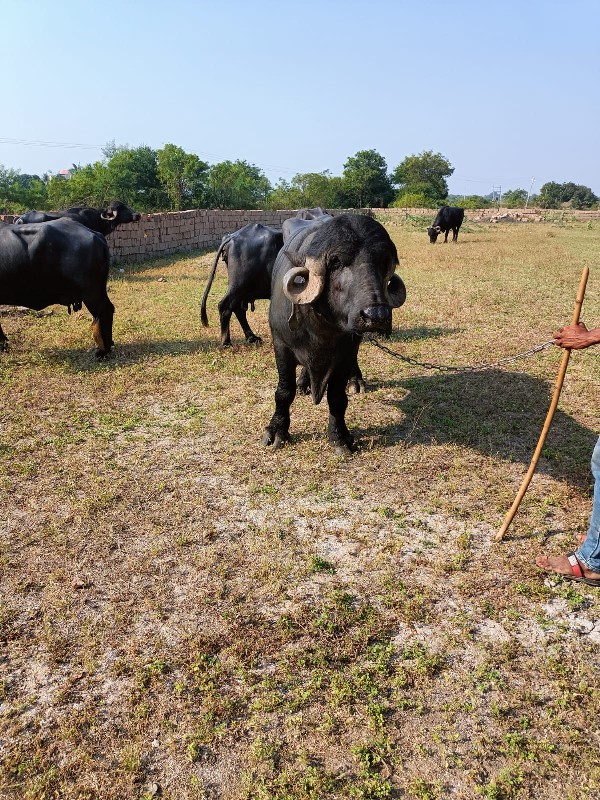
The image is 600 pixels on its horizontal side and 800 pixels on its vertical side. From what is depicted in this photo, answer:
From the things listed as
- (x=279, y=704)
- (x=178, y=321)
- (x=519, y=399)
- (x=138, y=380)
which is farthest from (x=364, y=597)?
(x=178, y=321)

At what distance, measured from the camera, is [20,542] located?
126 inches

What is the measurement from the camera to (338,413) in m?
4.19

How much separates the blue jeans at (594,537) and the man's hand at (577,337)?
0.48m

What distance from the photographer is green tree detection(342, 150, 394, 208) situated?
167 ft

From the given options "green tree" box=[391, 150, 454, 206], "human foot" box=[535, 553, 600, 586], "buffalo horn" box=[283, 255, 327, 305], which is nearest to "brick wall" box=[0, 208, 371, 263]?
"buffalo horn" box=[283, 255, 327, 305]

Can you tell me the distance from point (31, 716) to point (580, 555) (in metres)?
2.55

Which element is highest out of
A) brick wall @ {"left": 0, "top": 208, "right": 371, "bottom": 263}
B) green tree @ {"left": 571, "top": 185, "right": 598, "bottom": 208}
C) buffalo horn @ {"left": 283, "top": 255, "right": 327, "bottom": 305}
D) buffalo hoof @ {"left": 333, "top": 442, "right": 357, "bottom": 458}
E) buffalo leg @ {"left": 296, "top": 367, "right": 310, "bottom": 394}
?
green tree @ {"left": 571, "top": 185, "right": 598, "bottom": 208}

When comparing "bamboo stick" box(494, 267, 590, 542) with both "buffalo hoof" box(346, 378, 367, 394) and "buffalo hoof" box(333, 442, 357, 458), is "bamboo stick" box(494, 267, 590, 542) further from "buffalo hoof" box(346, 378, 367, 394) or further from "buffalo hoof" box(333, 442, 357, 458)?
"buffalo hoof" box(346, 378, 367, 394)

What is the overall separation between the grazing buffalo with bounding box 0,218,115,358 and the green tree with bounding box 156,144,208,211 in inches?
1251

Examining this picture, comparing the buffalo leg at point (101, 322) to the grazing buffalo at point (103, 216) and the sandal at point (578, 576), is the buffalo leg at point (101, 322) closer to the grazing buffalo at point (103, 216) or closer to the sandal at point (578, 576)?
the sandal at point (578, 576)

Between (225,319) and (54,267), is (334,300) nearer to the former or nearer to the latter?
(225,319)

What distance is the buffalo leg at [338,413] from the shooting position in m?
4.10

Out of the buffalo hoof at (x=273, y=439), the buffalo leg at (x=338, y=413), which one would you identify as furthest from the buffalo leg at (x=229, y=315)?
the buffalo leg at (x=338, y=413)

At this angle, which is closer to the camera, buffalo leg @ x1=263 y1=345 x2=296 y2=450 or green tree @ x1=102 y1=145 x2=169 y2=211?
buffalo leg @ x1=263 y1=345 x2=296 y2=450
